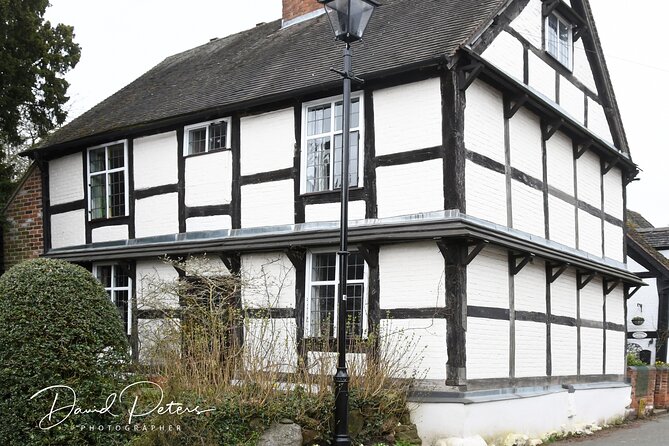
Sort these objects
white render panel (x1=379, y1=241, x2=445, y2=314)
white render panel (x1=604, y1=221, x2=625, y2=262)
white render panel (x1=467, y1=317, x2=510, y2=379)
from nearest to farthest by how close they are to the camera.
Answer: white render panel (x1=379, y1=241, x2=445, y2=314) → white render panel (x1=467, y1=317, x2=510, y2=379) → white render panel (x1=604, y1=221, x2=625, y2=262)

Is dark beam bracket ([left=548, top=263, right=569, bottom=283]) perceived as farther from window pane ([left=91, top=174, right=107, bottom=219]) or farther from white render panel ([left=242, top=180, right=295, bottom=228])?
window pane ([left=91, top=174, right=107, bottom=219])

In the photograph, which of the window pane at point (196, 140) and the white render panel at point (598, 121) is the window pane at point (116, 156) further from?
the white render panel at point (598, 121)

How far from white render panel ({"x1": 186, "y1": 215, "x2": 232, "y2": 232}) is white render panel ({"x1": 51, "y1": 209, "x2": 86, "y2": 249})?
3.23 meters

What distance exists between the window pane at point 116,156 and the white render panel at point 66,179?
845 mm

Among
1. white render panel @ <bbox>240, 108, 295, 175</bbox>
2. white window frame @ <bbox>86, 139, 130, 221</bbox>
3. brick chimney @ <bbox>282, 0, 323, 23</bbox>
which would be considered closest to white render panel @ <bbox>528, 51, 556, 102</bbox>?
white render panel @ <bbox>240, 108, 295, 175</bbox>

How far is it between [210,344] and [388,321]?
2674 mm

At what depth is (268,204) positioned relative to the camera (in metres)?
14.5

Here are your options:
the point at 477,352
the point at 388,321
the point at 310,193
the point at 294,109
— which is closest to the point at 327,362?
the point at 388,321

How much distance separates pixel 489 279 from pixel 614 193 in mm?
7513

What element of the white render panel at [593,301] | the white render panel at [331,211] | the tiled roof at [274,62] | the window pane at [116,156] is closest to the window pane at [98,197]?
the window pane at [116,156]

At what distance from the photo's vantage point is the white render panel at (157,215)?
16000 millimetres

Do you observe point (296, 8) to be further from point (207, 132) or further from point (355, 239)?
point (355, 239)

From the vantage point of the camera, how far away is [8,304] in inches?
365

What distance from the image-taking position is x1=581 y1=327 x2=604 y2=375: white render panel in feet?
55.0
